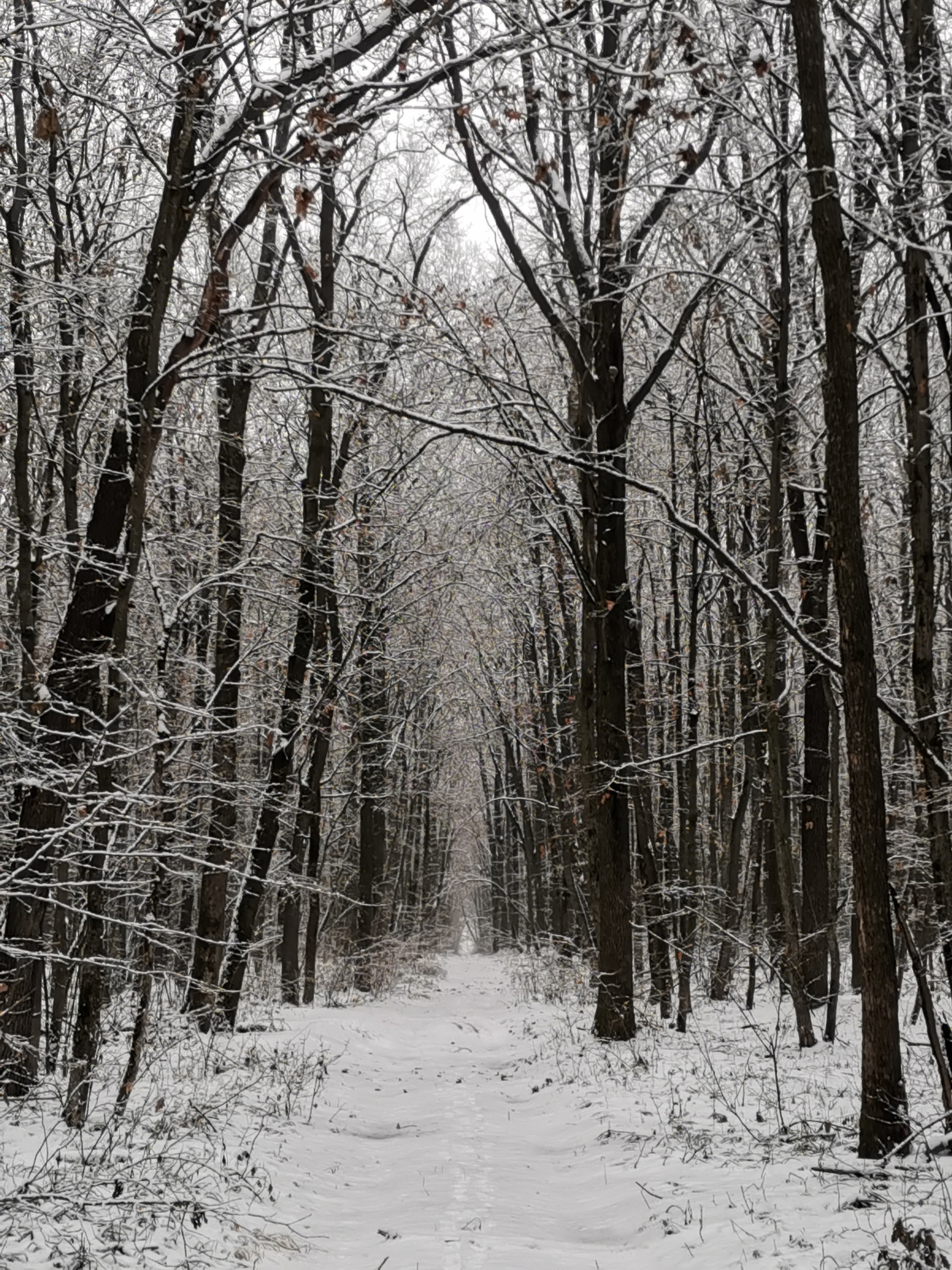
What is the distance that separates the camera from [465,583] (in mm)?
21891

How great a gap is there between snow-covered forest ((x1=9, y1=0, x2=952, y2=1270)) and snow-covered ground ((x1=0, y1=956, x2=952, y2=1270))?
0.18 ft

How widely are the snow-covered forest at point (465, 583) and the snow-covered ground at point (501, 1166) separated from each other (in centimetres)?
5

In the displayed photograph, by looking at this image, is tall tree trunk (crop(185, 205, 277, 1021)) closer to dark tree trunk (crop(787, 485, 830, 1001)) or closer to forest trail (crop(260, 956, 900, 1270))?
forest trail (crop(260, 956, 900, 1270))

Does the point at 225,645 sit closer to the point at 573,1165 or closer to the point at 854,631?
the point at 573,1165

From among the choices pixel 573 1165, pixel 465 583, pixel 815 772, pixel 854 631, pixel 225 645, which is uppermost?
pixel 465 583

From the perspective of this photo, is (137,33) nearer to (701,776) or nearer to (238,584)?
(238,584)

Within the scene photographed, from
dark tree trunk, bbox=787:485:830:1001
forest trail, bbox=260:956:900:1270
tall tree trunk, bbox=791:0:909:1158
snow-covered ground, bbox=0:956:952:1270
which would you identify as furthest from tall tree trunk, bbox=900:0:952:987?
dark tree trunk, bbox=787:485:830:1001

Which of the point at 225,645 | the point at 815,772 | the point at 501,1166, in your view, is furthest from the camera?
the point at 815,772

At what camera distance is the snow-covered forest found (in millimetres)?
5891

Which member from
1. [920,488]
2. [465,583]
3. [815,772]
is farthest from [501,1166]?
[465,583]

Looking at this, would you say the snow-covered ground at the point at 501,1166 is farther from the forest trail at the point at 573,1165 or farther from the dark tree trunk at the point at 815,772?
the dark tree trunk at the point at 815,772

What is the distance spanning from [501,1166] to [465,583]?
15574mm

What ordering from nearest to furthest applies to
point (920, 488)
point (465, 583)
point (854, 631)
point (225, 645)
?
point (854, 631) → point (920, 488) → point (225, 645) → point (465, 583)

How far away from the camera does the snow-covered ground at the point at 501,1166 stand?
4.83 metres
